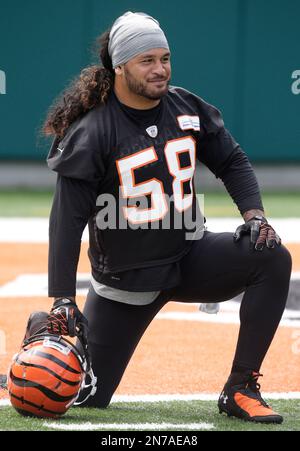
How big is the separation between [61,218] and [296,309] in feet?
11.2

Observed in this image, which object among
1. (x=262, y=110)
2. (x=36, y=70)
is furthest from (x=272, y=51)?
(x=36, y=70)

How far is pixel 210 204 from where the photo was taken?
13812 mm

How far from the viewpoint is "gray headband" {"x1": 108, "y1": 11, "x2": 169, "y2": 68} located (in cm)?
464

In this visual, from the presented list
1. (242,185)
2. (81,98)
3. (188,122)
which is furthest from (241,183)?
(81,98)

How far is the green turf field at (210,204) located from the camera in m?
12.8

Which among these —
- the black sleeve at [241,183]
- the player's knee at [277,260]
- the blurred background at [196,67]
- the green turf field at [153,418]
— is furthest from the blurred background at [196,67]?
the player's knee at [277,260]

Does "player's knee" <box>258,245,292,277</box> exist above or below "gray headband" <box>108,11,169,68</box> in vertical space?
below

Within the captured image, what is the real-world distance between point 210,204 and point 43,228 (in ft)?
9.54

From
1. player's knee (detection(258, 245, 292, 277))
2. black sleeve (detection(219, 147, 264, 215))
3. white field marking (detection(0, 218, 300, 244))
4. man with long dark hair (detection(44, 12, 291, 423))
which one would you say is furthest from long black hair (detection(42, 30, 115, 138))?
white field marking (detection(0, 218, 300, 244))

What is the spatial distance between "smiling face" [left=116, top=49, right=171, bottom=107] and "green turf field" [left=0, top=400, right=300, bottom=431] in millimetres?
1280

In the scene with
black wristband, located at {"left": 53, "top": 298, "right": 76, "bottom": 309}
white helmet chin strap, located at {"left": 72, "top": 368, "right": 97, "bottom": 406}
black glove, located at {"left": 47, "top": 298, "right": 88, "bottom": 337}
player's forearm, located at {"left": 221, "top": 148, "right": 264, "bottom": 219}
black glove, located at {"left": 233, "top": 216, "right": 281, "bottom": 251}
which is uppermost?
player's forearm, located at {"left": 221, "top": 148, "right": 264, "bottom": 219}

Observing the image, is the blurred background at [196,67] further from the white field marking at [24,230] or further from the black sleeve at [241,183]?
the black sleeve at [241,183]

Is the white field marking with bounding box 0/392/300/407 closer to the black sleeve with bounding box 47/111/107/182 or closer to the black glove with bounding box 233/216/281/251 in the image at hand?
the black glove with bounding box 233/216/281/251

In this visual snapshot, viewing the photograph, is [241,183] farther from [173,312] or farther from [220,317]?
[173,312]
